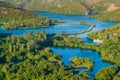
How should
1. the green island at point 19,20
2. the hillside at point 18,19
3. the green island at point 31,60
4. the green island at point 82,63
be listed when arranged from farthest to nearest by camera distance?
the hillside at point 18,19 < the green island at point 19,20 < the green island at point 82,63 < the green island at point 31,60

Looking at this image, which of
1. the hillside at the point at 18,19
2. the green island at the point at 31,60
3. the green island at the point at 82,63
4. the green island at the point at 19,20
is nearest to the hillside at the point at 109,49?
the green island at the point at 31,60

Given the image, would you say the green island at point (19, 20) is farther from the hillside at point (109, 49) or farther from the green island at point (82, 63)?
the green island at point (82, 63)

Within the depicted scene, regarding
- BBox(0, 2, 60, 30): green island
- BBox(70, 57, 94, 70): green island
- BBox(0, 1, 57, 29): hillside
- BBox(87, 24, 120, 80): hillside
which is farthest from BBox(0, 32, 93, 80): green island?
BBox(0, 1, 57, 29): hillside

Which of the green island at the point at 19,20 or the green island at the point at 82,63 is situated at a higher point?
the green island at the point at 19,20

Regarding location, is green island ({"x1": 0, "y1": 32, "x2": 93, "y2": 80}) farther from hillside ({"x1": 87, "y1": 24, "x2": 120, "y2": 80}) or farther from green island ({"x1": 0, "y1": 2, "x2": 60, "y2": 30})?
green island ({"x1": 0, "y1": 2, "x2": 60, "y2": 30})

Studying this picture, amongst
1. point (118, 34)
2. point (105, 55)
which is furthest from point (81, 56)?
point (118, 34)

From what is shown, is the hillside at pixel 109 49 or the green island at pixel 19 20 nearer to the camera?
the hillside at pixel 109 49

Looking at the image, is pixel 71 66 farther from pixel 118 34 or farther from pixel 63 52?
pixel 118 34

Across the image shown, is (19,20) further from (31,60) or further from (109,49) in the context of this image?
(31,60)
